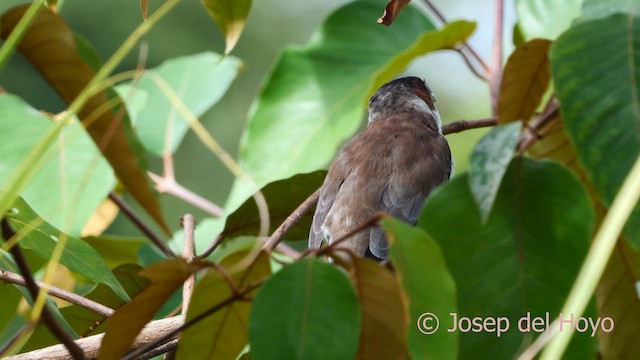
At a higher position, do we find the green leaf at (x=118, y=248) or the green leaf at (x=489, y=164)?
the green leaf at (x=489, y=164)

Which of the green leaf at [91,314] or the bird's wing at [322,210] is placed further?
the bird's wing at [322,210]

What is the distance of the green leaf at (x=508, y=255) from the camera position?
865 mm

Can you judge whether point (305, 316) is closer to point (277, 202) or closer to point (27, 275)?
point (27, 275)

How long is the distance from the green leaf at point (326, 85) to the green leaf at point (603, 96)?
0.98 ft

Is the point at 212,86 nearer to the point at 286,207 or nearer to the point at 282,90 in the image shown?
the point at 286,207

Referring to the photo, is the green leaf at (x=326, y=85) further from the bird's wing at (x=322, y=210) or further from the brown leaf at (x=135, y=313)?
the bird's wing at (x=322, y=210)

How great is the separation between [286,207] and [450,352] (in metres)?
0.83

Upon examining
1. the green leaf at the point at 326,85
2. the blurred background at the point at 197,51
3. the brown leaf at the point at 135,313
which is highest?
the brown leaf at the point at 135,313

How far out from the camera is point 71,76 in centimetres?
92

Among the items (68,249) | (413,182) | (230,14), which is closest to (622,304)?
(230,14)

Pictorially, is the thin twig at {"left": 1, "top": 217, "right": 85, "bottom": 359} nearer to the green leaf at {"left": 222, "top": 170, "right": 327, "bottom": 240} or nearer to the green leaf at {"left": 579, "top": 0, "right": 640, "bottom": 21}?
the green leaf at {"left": 579, "top": 0, "right": 640, "bottom": 21}

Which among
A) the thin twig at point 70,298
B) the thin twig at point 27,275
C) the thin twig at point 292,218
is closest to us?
the thin twig at point 27,275

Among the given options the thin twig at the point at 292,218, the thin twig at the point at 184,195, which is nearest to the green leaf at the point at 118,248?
the thin twig at the point at 184,195

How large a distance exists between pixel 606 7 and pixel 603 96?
178 mm
